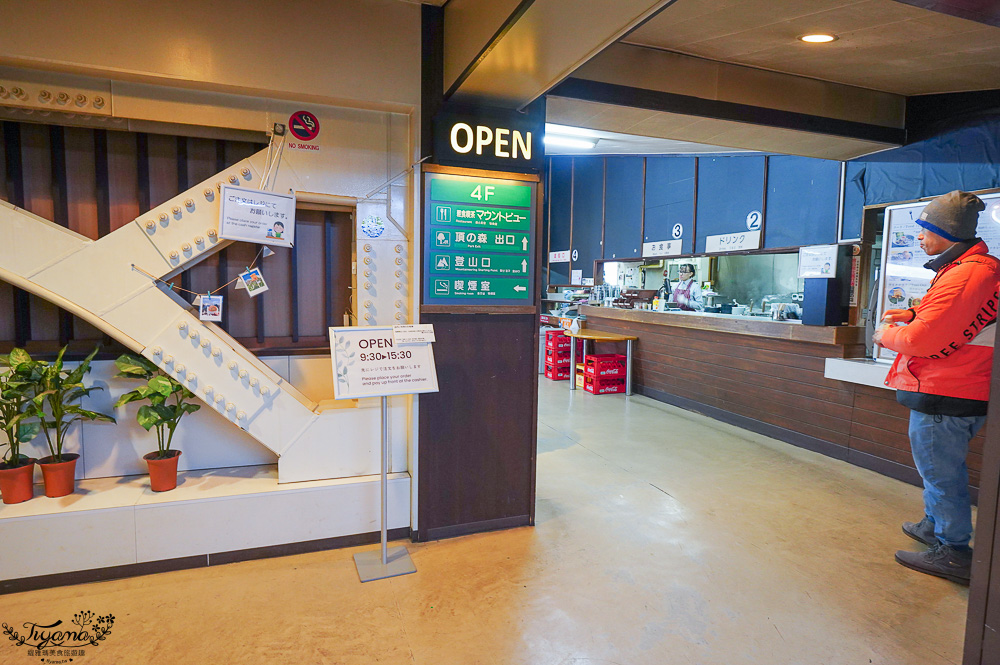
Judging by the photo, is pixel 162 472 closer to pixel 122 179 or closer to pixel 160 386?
pixel 160 386

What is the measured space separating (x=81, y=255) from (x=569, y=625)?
9.65 ft

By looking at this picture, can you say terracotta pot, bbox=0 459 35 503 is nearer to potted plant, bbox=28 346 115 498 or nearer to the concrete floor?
potted plant, bbox=28 346 115 498

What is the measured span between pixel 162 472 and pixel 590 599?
231 centimetres

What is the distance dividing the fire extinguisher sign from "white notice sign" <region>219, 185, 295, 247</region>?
29 centimetres

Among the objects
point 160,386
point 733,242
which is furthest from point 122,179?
point 733,242

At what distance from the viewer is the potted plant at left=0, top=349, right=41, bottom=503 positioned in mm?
2650

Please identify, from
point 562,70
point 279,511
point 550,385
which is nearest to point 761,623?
point 279,511

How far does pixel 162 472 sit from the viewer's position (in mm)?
2879

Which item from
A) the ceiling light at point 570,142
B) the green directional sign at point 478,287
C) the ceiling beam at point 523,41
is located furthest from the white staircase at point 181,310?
the ceiling light at point 570,142

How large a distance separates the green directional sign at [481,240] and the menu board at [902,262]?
10.6ft

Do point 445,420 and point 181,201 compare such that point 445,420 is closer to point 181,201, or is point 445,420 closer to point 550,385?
point 181,201

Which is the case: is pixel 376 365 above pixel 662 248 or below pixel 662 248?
below

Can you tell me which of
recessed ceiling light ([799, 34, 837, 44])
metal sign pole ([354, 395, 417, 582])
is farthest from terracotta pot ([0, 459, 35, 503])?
recessed ceiling light ([799, 34, 837, 44])

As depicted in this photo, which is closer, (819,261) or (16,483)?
(16,483)
